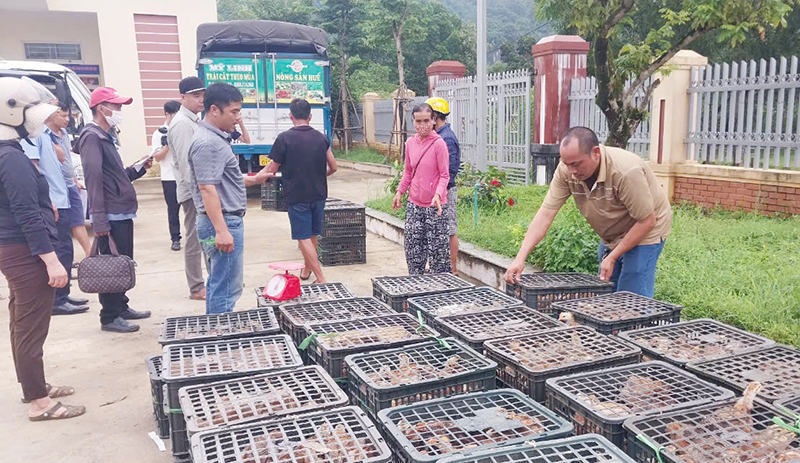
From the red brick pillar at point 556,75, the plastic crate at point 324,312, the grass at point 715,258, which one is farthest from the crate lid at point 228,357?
the red brick pillar at point 556,75

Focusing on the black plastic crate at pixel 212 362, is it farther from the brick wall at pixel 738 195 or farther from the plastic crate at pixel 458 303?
the brick wall at pixel 738 195

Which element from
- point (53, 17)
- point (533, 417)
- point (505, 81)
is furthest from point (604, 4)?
point (53, 17)

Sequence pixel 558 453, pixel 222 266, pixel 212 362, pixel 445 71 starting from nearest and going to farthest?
pixel 558 453 < pixel 212 362 < pixel 222 266 < pixel 445 71

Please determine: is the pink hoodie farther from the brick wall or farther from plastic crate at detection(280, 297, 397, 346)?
the brick wall

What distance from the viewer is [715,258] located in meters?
5.32

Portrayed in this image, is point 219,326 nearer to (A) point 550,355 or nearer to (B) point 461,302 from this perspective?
(B) point 461,302

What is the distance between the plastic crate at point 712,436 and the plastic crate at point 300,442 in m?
0.85

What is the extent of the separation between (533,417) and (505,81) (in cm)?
999

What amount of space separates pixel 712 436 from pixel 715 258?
3.79 meters

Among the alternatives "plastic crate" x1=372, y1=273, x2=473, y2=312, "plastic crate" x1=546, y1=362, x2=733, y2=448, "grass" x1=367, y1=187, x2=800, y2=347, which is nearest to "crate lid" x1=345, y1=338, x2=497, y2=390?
"plastic crate" x1=546, y1=362, x2=733, y2=448

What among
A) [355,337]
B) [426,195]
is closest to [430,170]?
[426,195]

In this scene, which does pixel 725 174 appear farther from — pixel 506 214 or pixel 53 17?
pixel 53 17

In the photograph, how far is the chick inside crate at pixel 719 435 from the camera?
1.90 meters

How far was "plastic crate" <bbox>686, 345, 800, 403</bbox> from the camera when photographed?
233cm
